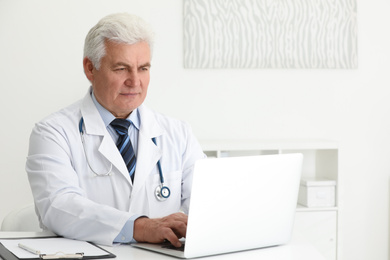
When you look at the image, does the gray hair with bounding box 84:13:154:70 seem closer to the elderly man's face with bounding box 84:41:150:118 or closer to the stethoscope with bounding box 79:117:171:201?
the elderly man's face with bounding box 84:41:150:118

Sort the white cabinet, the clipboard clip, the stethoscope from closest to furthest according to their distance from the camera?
the clipboard clip < the stethoscope < the white cabinet

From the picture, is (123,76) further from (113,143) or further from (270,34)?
(270,34)

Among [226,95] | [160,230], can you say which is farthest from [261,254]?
[226,95]

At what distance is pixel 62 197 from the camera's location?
1.87 meters

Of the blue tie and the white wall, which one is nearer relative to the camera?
the blue tie

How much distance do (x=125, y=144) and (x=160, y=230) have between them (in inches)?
22.2

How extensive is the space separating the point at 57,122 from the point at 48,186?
0.30 metres

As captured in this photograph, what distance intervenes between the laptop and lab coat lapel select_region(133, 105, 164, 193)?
0.45m

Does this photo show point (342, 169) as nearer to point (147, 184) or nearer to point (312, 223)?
point (312, 223)

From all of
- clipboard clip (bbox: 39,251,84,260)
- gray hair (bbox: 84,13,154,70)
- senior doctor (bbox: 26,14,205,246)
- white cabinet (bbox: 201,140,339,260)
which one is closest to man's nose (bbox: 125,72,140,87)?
senior doctor (bbox: 26,14,205,246)

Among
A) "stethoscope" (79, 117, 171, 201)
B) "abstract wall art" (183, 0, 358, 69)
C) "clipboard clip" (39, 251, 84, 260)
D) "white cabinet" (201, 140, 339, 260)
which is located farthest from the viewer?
"abstract wall art" (183, 0, 358, 69)

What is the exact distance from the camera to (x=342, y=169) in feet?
12.1

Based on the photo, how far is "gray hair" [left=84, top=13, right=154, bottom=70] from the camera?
2123 mm

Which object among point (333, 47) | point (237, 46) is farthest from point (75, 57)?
point (333, 47)
